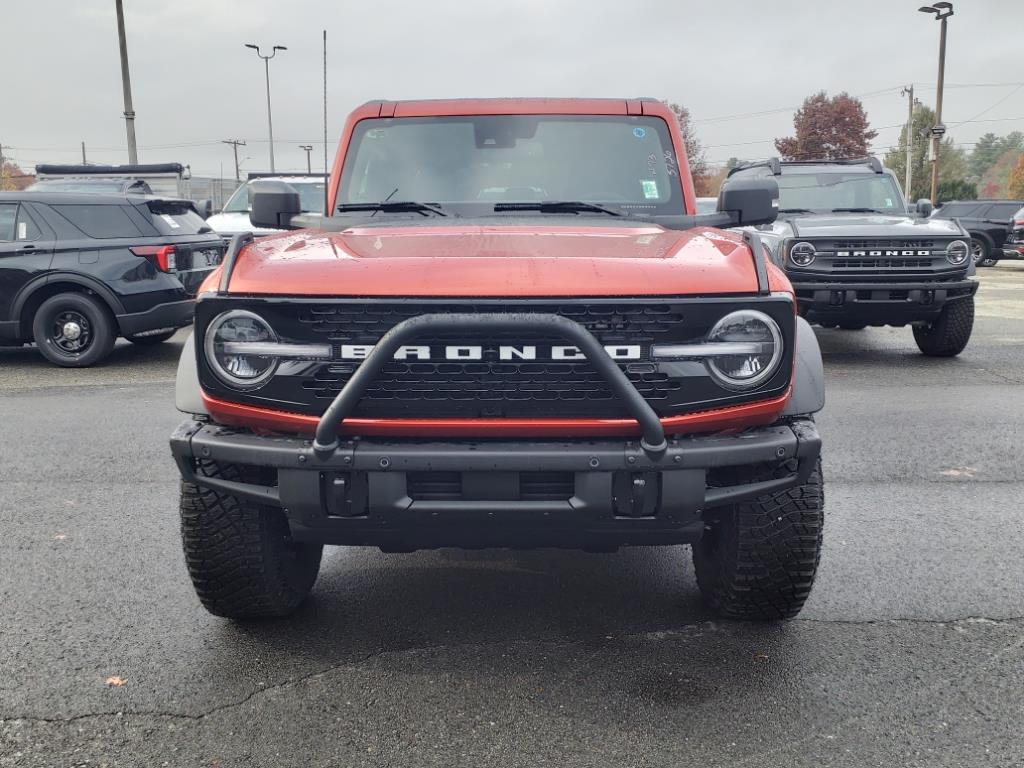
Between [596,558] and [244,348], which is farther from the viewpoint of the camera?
[596,558]

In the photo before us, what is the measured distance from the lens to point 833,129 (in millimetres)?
71812

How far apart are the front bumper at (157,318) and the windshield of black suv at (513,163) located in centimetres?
564

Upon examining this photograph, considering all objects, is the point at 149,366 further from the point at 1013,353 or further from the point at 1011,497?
the point at 1013,353

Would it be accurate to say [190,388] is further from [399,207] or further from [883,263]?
[883,263]

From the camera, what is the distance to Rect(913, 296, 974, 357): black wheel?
956cm

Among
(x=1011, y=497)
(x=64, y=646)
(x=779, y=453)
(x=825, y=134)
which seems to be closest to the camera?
(x=779, y=453)

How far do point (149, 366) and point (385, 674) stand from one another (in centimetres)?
754

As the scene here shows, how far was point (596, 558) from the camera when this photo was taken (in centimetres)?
422

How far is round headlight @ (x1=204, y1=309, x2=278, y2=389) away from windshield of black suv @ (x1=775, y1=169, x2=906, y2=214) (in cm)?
877

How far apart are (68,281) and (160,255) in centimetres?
89

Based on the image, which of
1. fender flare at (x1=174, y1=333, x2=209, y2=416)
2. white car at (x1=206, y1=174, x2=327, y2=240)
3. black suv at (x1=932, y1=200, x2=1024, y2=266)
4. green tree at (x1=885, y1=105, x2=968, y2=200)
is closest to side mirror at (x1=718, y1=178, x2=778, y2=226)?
fender flare at (x1=174, y1=333, x2=209, y2=416)

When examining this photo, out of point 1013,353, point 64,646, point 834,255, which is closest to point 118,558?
point 64,646

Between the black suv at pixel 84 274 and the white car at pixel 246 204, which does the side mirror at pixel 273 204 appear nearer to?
the black suv at pixel 84 274

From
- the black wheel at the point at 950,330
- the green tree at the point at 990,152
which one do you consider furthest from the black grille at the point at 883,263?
the green tree at the point at 990,152
